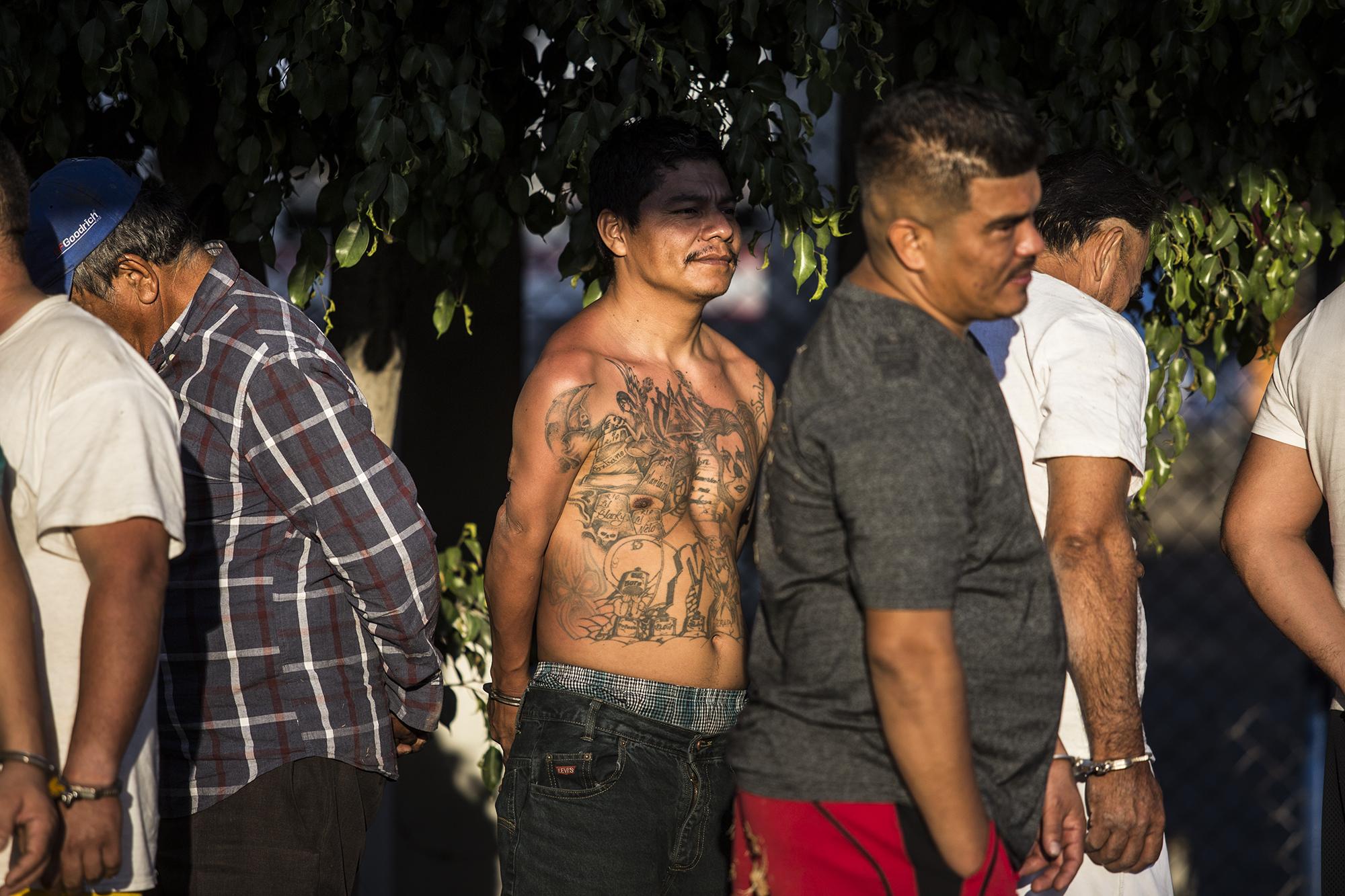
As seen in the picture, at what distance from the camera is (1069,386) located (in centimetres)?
221

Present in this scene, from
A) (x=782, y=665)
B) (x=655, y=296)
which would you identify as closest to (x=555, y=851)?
(x=782, y=665)

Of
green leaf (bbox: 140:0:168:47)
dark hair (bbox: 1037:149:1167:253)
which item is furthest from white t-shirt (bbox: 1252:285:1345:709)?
green leaf (bbox: 140:0:168:47)

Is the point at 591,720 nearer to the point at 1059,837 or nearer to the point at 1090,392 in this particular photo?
the point at 1059,837

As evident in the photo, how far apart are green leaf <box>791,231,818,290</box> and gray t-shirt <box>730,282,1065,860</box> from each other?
1.32 m

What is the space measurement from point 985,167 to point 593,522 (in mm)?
1138

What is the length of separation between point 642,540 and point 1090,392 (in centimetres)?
86

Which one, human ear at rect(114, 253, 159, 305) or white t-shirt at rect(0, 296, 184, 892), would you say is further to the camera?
human ear at rect(114, 253, 159, 305)

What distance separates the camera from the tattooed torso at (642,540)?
8.39 ft

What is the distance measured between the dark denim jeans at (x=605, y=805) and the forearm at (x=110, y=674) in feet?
2.67

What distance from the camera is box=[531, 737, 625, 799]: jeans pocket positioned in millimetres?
2461

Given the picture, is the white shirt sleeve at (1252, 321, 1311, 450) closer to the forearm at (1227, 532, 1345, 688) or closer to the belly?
the forearm at (1227, 532, 1345, 688)

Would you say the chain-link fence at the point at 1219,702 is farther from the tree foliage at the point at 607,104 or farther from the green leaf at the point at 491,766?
the green leaf at the point at 491,766

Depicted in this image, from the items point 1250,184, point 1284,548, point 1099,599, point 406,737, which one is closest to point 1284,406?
point 1284,548

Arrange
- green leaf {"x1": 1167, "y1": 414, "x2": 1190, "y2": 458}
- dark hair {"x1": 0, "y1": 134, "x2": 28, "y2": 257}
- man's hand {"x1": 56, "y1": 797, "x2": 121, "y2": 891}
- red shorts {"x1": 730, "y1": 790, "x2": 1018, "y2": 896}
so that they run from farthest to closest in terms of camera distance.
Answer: green leaf {"x1": 1167, "y1": 414, "x2": 1190, "y2": 458} < dark hair {"x1": 0, "y1": 134, "x2": 28, "y2": 257} < man's hand {"x1": 56, "y1": 797, "x2": 121, "y2": 891} < red shorts {"x1": 730, "y1": 790, "x2": 1018, "y2": 896}
